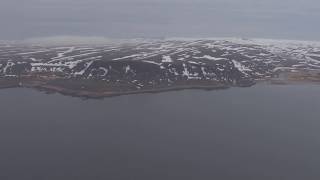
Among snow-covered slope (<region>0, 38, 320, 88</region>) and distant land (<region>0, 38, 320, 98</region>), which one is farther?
snow-covered slope (<region>0, 38, 320, 88</region>)

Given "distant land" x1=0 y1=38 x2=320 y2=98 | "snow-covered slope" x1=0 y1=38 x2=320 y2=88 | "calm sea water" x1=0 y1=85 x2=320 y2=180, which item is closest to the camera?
"calm sea water" x1=0 y1=85 x2=320 y2=180

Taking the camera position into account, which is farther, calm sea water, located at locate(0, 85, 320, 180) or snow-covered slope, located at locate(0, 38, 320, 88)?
snow-covered slope, located at locate(0, 38, 320, 88)

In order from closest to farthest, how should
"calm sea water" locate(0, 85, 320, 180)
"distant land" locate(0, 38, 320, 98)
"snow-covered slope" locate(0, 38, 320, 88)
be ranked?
"calm sea water" locate(0, 85, 320, 180) → "distant land" locate(0, 38, 320, 98) → "snow-covered slope" locate(0, 38, 320, 88)

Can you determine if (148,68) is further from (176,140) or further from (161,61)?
(176,140)

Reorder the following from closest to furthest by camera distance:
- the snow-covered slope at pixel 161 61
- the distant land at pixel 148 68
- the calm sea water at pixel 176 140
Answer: the calm sea water at pixel 176 140 → the distant land at pixel 148 68 → the snow-covered slope at pixel 161 61

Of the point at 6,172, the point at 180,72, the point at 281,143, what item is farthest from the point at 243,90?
the point at 6,172

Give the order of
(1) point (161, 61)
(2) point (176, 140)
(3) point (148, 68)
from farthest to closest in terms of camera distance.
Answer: (1) point (161, 61) < (3) point (148, 68) < (2) point (176, 140)

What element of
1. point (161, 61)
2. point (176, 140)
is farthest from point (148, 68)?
point (176, 140)

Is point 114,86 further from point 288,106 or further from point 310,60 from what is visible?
point 310,60
